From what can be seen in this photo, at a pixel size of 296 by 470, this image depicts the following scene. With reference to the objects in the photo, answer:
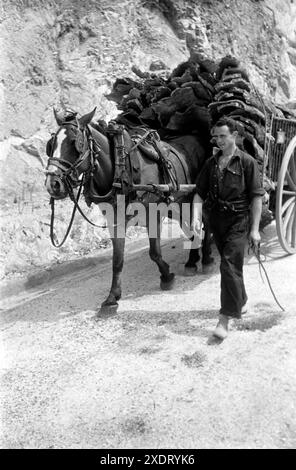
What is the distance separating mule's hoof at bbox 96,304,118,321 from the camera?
177 inches

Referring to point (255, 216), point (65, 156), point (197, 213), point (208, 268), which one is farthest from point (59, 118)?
point (208, 268)

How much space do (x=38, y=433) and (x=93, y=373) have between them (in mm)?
692

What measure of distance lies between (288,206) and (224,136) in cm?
265

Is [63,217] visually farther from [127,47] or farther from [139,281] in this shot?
[127,47]

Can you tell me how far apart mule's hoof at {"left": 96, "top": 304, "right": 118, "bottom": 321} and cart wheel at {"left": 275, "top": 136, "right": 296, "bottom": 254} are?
83.9 inches

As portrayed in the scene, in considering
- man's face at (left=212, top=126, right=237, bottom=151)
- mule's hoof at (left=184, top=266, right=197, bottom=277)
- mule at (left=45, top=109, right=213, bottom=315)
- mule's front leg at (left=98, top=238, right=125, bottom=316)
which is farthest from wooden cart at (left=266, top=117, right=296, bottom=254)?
mule's front leg at (left=98, top=238, right=125, bottom=316)

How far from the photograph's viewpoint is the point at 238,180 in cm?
357

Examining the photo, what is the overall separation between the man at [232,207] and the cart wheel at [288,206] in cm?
154

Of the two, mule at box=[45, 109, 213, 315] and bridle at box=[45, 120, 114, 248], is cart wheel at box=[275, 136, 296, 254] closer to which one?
mule at box=[45, 109, 213, 315]

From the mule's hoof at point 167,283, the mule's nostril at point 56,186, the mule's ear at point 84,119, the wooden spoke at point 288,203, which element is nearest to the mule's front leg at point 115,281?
the mule's hoof at point 167,283

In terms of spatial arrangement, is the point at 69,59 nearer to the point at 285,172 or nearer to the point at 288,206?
the point at 288,206

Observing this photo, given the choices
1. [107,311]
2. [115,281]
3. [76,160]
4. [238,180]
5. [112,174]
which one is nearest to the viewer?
[238,180]

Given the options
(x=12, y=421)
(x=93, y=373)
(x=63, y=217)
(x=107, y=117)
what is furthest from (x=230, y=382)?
(x=107, y=117)

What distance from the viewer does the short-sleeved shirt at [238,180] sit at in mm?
3549
